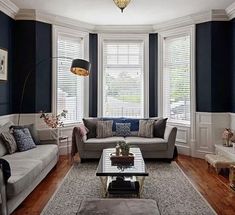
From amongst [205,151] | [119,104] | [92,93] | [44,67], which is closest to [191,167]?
[205,151]

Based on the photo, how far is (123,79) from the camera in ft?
24.1

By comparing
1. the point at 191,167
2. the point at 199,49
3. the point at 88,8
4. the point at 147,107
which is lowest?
the point at 191,167

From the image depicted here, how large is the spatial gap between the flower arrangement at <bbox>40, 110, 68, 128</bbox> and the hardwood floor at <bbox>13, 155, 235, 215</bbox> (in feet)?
2.58

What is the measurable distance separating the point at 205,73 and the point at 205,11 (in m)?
1.31

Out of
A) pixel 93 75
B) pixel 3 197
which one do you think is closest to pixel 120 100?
pixel 93 75

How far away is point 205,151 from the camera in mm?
6199

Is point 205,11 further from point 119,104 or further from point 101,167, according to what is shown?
point 101,167

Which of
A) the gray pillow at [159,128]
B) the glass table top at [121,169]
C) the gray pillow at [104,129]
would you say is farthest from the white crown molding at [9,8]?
the gray pillow at [159,128]

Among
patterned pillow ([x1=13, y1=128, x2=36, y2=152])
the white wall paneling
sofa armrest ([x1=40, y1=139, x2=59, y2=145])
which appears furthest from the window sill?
patterned pillow ([x1=13, y1=128, x2=36, y2=152])

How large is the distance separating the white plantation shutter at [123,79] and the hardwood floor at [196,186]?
1963 millimetres

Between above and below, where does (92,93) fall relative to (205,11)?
below

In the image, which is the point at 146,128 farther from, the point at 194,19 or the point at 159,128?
the point at 194,19

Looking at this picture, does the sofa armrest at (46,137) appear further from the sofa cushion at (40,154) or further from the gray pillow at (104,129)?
the gray pillow at (104,129)

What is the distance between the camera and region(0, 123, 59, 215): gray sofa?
312cm
